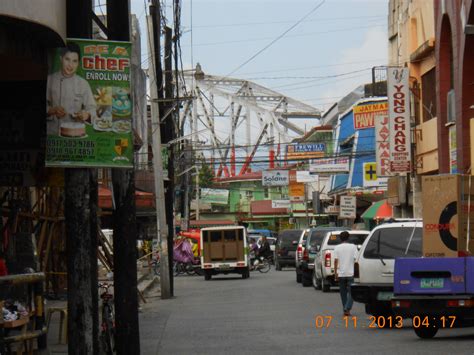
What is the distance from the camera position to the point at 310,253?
3581 centimetres

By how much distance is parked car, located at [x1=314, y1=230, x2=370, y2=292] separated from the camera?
99.9 feet

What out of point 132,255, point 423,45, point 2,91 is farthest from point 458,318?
point 423,45

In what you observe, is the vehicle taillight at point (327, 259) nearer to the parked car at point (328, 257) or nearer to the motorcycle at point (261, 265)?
the parked car at point (328, 257)

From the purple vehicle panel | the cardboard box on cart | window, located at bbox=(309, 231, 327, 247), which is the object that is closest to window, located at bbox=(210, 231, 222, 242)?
window, located at bbox=(309, 231, 327, 247)

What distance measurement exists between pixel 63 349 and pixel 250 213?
93222mm

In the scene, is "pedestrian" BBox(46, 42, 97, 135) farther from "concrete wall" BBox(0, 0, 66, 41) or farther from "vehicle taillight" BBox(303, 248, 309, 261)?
"vehicle taillight" BBox(303, 248, 309, 261)

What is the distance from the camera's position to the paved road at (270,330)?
15.9m

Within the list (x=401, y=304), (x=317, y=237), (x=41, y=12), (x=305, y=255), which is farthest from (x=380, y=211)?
(x=41, y=12)

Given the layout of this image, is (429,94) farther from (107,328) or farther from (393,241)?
(107,328)

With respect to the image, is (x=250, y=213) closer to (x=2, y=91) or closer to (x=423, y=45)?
(x=423, y=45)

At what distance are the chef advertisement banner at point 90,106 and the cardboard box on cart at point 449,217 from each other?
6.92 metres

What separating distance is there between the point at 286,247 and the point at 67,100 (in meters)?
43.2

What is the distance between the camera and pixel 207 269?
4612cm

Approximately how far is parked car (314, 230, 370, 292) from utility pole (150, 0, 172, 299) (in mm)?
4631
